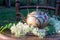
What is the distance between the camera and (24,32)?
1894mm

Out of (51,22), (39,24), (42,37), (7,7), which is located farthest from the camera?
(7,7)

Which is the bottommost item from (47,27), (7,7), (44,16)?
(7,7)

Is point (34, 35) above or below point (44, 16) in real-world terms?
below

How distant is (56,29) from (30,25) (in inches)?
Answer: 11.9

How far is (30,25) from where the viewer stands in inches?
79.0

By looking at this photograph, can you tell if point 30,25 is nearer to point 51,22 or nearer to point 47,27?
point 47,27

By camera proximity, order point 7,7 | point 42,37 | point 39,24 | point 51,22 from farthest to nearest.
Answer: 1. point 7,7
2. point 51,22
3. point 39,24
4. point 42,37

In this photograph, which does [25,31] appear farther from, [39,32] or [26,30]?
[39,32]

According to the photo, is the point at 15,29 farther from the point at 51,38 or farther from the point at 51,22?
the point at 51,22

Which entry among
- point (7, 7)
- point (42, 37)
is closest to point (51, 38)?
point (42, 37)

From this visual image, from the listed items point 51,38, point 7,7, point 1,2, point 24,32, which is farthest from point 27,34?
point 1,2

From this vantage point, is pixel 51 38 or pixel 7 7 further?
pixel 7 7

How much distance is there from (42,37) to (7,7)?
2733 mm

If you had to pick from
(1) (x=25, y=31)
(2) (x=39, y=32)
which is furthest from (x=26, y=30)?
(2) (x=39, y=32)
